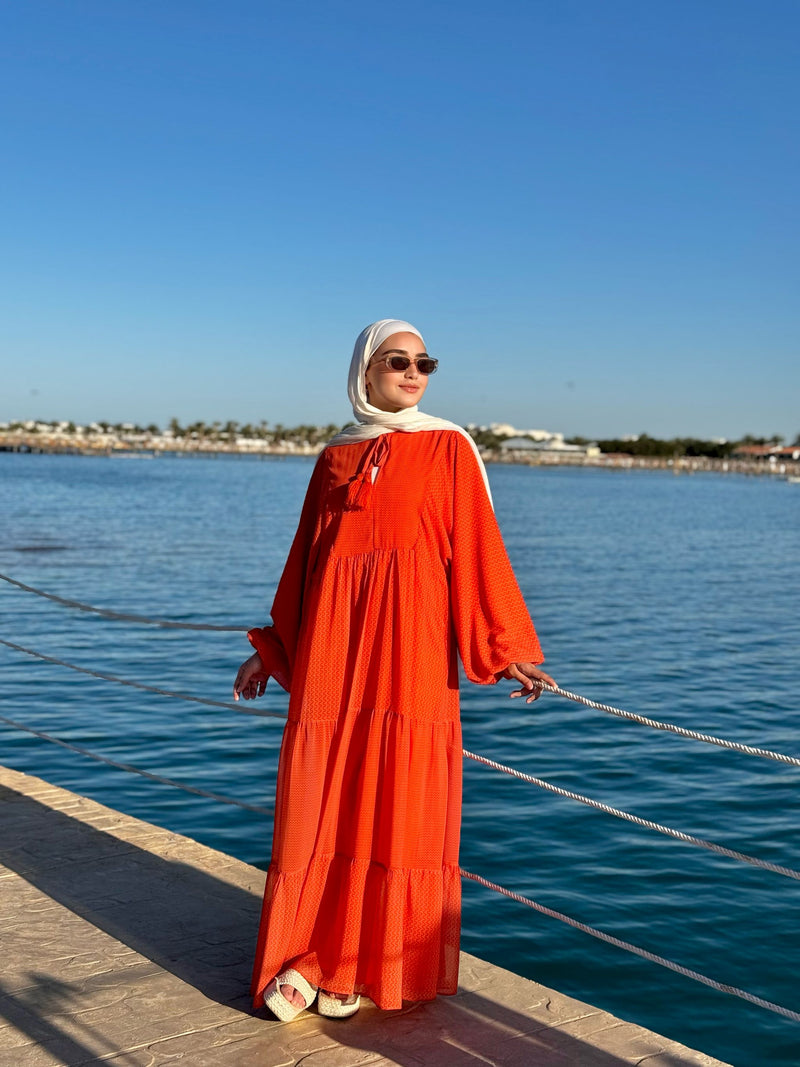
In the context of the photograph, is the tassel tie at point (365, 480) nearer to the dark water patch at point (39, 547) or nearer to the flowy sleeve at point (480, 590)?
the flowy sleeve at point (480, 590)

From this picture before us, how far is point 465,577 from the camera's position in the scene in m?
2.88

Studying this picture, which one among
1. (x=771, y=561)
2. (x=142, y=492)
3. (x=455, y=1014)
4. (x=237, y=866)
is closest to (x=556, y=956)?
(x=237, y=866)

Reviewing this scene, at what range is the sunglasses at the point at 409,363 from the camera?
2953 mm

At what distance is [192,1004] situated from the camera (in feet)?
9.93

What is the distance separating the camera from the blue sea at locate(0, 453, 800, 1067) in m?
5.64

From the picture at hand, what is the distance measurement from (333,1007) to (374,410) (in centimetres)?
158

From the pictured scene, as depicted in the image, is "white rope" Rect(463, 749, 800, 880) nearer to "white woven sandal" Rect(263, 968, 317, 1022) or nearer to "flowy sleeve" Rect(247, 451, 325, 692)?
"flowy sleeve" Rect(247, 451, 325, 692)

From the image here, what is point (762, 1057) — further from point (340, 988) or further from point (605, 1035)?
point (340, 988)

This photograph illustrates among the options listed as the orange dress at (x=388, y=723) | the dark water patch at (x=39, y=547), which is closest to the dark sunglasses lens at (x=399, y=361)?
the orange dress at (x=388, y=723)

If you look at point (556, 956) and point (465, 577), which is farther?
point (556, 956)

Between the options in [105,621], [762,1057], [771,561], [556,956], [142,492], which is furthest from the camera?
[142,492]

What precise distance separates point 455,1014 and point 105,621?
46.7ft

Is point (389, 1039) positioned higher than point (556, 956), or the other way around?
point (389, 1039)

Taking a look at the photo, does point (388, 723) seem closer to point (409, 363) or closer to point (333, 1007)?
point (333, 1007)
